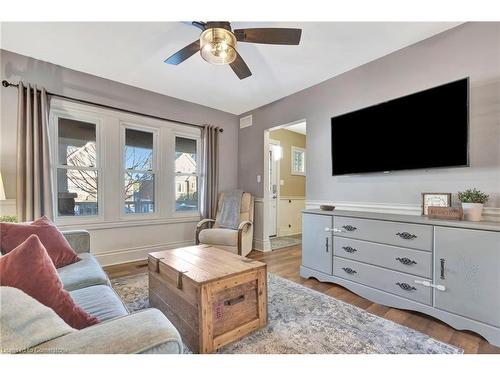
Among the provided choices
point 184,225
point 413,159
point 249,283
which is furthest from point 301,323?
point 184,225

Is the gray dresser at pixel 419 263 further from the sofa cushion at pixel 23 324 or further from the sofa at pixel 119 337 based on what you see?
the sofa cushion at pixel 23 324

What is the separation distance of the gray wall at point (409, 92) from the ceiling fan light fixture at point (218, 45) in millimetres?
1650

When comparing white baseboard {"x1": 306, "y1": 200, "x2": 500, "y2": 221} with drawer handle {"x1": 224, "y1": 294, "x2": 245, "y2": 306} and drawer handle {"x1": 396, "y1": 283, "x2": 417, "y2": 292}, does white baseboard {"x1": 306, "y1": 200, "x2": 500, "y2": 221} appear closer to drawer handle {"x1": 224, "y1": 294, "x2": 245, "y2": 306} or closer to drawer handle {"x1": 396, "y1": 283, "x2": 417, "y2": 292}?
drawer handle {"x1": 396, "y1": 283, "x2": 417, "y2": 292}

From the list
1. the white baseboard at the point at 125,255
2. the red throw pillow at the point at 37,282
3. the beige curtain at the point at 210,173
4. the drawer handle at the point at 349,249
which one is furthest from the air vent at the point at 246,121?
the red throw pillow at the point at 37,282

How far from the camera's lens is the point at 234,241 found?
3.20 meters

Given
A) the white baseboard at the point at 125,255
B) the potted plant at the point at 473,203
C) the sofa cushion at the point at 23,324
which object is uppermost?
the potted plant at the point at 473,203

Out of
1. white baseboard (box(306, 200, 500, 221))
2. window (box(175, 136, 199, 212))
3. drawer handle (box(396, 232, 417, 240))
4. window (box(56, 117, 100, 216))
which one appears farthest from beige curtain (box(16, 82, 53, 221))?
drawer handle (box(396, 232, 417, 240))

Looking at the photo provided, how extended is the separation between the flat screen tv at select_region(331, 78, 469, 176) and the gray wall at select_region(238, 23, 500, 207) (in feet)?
0.22

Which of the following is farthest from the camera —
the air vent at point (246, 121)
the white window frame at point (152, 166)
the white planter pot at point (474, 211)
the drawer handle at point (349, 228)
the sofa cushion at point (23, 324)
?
the air vent at point (246, 121)

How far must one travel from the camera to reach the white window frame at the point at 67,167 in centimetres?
273

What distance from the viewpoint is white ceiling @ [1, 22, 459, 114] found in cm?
203
